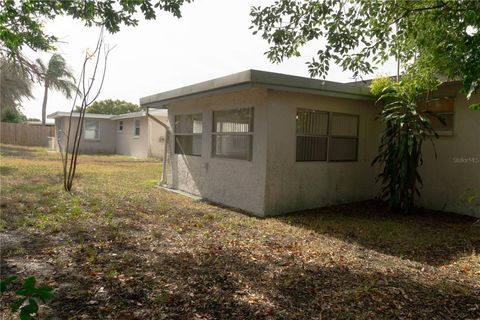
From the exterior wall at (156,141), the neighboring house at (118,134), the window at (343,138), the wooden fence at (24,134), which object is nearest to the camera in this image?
the window at (343,138)

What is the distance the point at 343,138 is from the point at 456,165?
7.59ft

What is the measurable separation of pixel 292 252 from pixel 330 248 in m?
0.63

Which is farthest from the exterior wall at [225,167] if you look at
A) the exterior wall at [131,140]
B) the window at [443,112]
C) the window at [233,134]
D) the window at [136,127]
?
the window at [136,127]

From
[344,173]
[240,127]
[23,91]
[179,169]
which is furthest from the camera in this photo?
[23,91]

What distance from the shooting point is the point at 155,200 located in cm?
852

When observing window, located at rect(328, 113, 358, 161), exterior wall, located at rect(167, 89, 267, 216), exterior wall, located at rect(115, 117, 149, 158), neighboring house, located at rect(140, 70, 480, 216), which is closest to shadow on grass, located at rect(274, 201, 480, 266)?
neighboring house, located at rect(140, 70, 480, 216)

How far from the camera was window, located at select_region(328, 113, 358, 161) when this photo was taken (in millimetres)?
8125

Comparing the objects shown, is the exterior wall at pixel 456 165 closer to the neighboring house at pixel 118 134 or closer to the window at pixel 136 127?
the neighboring house at pixel 118 134

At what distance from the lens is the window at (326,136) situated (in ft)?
24.9

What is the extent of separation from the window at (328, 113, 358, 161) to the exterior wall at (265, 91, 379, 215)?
0.42 feet

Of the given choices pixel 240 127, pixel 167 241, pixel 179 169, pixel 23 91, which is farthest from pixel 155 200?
pixel 23 91

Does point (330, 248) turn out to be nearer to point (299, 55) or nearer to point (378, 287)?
point (378, 287)

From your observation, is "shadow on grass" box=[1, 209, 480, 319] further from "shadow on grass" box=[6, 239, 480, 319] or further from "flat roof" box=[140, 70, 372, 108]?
"flat roof" box=[140, 70, 372, 108]

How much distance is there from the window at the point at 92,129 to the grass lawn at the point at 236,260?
1803cm
